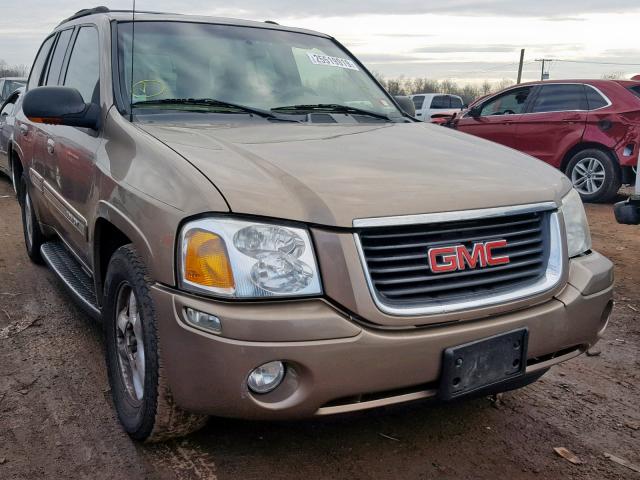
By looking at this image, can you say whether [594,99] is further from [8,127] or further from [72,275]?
[72,275]

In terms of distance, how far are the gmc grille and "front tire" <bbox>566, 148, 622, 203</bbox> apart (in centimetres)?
668

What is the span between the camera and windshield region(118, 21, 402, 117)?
10.8ft

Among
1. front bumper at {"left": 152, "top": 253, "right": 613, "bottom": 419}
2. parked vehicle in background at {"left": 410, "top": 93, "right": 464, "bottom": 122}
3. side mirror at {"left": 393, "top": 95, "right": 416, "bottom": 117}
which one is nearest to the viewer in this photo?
front bumper at {"left": 152, "top": 253, "right": 613, "bottom": 419}

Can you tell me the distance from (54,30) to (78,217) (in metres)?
2.23

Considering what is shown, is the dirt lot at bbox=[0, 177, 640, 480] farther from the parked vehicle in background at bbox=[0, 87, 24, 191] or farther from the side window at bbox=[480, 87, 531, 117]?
the side window at bbox=[480, 87, 531, 117]

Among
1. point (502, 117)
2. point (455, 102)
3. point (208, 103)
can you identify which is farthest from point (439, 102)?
point (208, 103)

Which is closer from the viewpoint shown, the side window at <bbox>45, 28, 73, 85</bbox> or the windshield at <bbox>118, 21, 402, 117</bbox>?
the windshield at <bbox>118, 21, 402, 117</bbox>

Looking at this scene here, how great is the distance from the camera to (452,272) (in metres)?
2.30

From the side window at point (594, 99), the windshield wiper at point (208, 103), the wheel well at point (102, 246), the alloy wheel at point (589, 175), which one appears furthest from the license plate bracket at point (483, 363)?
the side window at point (594, 99)

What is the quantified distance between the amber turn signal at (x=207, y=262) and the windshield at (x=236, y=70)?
1.25 m

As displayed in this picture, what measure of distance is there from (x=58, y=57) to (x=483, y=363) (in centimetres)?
368

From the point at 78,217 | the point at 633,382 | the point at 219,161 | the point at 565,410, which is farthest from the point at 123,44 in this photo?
the point at 633,382

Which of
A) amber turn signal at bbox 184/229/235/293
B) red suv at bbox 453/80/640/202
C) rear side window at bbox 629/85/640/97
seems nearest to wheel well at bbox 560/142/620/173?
red suv at bbox 453/80/640/202

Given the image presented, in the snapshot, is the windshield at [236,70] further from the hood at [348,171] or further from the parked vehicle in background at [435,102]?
the parked vehicle in background at [435,102]
